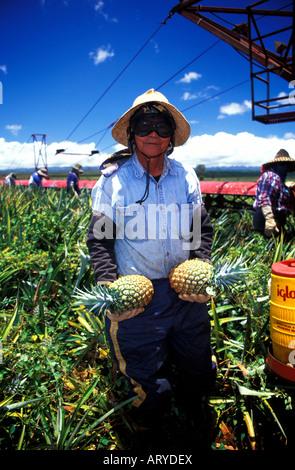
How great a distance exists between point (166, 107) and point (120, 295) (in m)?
1.29

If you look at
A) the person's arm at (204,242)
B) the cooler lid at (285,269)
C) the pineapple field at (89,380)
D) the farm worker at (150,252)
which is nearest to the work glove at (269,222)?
the pineapple field at (89,380)

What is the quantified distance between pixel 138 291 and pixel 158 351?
20.2 inches

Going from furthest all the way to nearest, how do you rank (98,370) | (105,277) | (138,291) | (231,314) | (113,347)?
(231,314), (98,370), (113,347), (105,277), (138,291)

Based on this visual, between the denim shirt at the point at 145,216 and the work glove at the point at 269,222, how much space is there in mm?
2920

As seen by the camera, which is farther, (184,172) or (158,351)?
(184,172)

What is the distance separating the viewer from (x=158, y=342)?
6.37 feet

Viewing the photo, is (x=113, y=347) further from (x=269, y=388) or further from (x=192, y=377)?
(x=269, y=388)

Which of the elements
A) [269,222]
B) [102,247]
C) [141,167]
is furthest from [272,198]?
[102,247]

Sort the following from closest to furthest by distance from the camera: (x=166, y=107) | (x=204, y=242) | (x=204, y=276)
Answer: (x=204, y=276), (x=166, y=107), (x=204, y=242)

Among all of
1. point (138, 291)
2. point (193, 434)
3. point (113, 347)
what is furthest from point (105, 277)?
point (193, 434)

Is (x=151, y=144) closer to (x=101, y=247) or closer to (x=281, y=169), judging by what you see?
(x=101, y=247)

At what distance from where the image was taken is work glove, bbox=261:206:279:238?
449 centimetres

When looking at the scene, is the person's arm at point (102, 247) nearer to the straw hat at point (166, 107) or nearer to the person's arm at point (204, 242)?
the person's arm at point (204, 242)

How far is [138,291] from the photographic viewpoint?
5.60 feet
